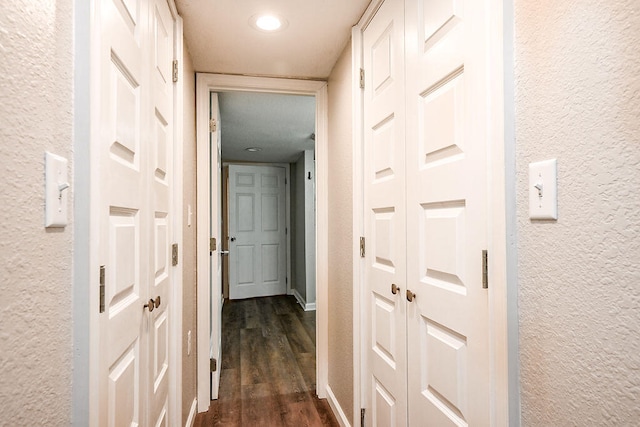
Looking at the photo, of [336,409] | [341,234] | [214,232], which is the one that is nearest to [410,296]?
[341,234]

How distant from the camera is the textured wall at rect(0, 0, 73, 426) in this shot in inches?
20.5

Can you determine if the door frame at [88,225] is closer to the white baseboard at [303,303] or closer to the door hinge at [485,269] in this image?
the door hinge at [485,269]

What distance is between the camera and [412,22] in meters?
1.23

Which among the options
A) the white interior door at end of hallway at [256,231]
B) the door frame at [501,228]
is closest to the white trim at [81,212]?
the door frame at [501,228]

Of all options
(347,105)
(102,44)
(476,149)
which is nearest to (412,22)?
(476,149)

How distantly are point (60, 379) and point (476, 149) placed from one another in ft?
3.34

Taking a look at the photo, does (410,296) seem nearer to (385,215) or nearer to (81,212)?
(385,215)

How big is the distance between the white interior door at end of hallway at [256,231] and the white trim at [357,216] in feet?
13.3

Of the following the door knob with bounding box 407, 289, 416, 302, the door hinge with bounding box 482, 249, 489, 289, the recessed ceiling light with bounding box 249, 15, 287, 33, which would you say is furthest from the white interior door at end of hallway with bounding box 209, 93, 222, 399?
the door hinge with bounding box 482, 249, 489, 289

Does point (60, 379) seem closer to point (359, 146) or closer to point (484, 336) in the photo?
point (484, 336)

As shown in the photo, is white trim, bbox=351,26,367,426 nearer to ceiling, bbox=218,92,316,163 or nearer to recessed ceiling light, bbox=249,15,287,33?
recessed ceiling light, bbox=249,15,287,33

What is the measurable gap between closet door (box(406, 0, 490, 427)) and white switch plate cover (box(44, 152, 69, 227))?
0.89 meters

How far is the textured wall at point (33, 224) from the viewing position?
520 mm

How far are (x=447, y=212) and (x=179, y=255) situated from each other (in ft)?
4.09
